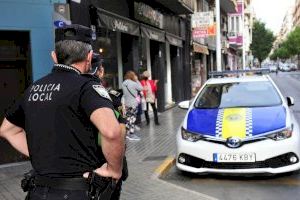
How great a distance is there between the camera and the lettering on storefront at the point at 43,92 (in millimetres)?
3084

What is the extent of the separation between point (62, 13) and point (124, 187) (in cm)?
422

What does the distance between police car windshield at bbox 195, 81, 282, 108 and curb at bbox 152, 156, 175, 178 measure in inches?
41.6

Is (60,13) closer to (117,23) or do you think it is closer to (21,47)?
(21,47)

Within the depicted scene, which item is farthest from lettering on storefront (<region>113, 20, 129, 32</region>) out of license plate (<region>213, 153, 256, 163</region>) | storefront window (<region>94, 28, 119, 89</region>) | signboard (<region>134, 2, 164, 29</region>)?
license plate (<region>213, 153, 256, 163</region>)

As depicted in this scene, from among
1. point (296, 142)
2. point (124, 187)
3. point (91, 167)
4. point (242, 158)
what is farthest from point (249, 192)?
point (91, 167)

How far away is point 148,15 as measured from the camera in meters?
18.1

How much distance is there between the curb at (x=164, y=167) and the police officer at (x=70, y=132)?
5.35 m

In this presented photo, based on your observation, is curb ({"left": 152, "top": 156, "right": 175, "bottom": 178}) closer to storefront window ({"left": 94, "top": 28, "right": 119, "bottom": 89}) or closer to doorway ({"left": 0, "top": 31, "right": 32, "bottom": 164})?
doorway ({"left": 0, "top": 31, "right": 32, "bottom": 164})

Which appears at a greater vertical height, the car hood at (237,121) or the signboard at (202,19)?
the signboard at (202,19)

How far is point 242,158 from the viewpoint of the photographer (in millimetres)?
7668

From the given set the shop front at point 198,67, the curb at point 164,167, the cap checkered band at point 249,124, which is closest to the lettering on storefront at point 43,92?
the cap checkered band at point 249,124

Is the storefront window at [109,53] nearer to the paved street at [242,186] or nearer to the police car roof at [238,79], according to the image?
the police car roof at [238,79]

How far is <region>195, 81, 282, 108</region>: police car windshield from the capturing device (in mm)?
8973

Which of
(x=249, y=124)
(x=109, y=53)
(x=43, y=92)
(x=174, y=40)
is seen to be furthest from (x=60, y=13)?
(x=174, y=40)
